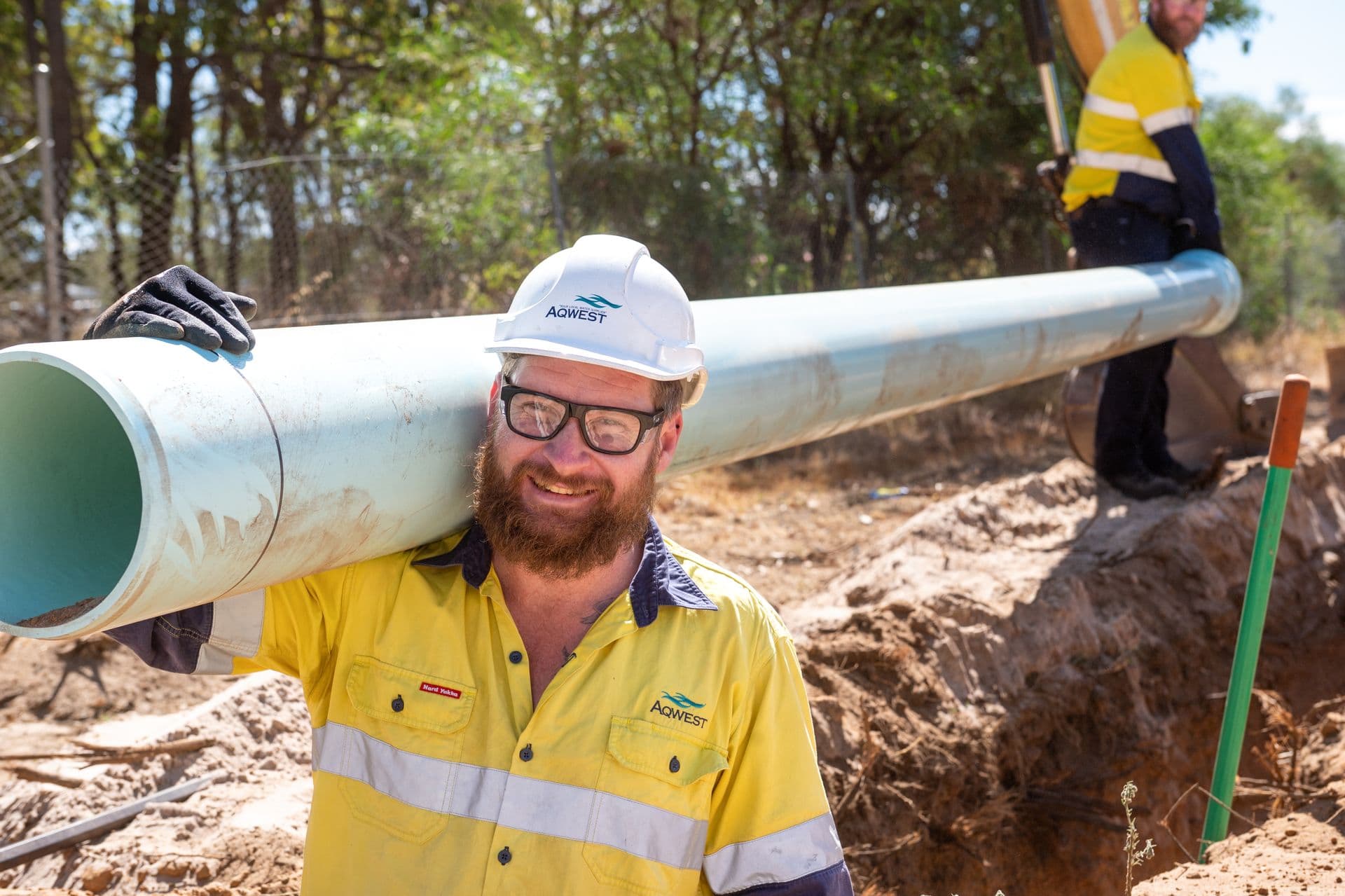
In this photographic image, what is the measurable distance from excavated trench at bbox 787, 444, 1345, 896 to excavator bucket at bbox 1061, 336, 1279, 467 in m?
0.40

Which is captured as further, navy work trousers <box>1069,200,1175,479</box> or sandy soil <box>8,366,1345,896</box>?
navy work trousers <box>1069,200,1175,479</box>

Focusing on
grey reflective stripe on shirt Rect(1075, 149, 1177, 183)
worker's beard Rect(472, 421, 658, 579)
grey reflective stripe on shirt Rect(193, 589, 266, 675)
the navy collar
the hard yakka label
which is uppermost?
grey reflective stripe on shirt Rect(1075, 149, 1177, 183)

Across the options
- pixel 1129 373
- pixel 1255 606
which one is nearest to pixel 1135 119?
pixel 1129 373

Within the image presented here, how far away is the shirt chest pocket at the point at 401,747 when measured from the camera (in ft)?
6.56

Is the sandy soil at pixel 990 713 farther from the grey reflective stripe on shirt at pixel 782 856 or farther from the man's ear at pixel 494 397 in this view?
the man's ear at pixel 494 397

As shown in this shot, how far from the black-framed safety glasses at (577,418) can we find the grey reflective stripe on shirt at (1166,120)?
13.8ft

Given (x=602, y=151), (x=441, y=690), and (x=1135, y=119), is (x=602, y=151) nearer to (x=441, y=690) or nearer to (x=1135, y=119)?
(x=1135, y=119)

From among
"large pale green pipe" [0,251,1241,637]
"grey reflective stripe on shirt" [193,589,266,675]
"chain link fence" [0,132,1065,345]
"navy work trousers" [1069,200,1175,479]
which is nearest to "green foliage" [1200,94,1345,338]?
"chain link fence" [0,132,1065,345]

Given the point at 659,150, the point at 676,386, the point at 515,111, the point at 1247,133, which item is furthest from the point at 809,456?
the point at 1247,133

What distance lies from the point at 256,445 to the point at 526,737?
2.48 feet

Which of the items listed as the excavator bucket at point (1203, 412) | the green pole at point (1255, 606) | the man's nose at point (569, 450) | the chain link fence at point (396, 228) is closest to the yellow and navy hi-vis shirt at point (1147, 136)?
the excavator bucket at point (1203, 412)

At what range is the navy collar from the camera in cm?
211

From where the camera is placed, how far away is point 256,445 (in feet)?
5.05

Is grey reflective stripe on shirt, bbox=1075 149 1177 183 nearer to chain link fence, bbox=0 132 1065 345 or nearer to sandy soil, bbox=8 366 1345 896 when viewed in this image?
sandy soil, bbox=8 366 1345 896
